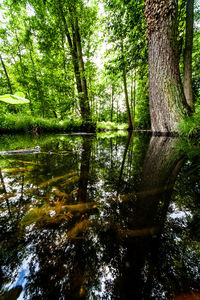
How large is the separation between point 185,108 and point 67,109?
5861 millimetres

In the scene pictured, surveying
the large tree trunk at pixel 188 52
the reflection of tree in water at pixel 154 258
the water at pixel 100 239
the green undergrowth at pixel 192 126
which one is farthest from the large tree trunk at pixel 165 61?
the reflection of tree in water at pixel 154 258

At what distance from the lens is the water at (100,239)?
0.34 m

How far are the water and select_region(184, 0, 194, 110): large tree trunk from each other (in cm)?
431

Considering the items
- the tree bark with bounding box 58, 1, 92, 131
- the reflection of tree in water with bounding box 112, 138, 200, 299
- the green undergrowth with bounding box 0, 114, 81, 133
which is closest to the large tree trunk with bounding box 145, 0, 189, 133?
the reflection of tree in water with bounding box 112, 138, 200, 299

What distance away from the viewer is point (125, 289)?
334 mm

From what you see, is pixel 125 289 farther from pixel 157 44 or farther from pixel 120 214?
pixel 157 44

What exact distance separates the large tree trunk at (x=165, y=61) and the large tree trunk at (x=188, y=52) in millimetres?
1200

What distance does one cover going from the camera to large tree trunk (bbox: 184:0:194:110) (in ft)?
12.6

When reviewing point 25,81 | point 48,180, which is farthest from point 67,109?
point 48,180

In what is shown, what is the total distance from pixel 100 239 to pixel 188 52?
5.68 meters

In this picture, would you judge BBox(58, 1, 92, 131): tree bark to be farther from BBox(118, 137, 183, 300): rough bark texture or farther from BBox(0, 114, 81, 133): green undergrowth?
BBox(118, 137, 183, 300): rough bark texture

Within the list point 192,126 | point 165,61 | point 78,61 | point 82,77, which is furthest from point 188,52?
point 78,61

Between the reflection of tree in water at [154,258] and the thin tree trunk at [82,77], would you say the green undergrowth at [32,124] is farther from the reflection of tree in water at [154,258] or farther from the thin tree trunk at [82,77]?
the reflection of tree in water at [154,258]

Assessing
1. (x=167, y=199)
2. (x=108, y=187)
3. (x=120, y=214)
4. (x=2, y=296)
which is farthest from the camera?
(x=108, y=187)
